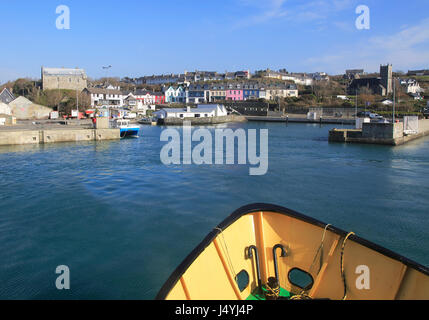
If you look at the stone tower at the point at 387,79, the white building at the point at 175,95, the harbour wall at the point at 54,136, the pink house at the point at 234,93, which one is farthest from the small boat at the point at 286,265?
the stone tower at the point at 387,79

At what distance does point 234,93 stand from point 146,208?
8865 centimetres

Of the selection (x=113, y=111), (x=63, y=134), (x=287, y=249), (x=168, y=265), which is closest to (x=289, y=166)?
(x=168, y=265)

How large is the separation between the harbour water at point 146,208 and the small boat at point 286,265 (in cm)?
277

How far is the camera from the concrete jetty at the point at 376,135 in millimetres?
31906

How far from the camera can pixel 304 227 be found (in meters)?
5.44

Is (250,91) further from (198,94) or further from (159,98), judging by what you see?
(159,98)

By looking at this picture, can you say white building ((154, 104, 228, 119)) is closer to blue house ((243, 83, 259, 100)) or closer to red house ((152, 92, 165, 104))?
blue house ((243, 83, 259, 100))

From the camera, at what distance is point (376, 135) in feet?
107

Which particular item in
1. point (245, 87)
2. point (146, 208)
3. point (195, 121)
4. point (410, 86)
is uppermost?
point (245, 87)

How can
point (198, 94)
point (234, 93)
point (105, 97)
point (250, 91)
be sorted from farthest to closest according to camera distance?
point (198, 94) < point (234, 93) < point (250, 91) < point (105, 97)

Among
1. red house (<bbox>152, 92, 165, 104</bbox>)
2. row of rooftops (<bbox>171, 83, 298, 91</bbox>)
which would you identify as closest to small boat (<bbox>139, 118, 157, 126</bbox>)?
red house (<bbox>152, 92, 165, 104</bbox>)

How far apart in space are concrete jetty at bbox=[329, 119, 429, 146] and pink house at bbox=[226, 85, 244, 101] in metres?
64.7

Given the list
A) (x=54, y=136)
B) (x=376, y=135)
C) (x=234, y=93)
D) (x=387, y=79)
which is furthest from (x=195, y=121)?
(x=387, y=79)
